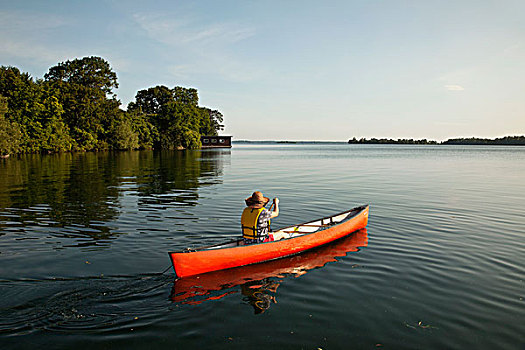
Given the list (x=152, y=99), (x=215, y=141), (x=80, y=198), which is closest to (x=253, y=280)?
(x=80, y=198)

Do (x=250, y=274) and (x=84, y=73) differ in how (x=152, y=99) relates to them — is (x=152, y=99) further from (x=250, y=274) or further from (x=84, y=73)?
(x=250, y=274)

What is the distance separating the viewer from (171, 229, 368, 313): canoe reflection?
734 centimetres

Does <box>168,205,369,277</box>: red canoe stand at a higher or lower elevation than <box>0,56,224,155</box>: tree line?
lower

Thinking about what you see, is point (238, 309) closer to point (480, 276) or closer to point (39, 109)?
point (480, 276)

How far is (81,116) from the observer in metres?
72.8

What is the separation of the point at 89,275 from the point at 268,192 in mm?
14728

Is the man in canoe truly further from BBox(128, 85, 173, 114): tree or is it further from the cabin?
the cabin

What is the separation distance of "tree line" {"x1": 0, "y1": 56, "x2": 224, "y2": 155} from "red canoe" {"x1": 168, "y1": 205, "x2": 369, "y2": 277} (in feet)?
173

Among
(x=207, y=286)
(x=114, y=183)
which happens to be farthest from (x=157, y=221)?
(x=114, y=183)

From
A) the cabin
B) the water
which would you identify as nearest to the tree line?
the cabin

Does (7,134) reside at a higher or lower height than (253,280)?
higher

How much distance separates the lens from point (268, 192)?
2217 cm

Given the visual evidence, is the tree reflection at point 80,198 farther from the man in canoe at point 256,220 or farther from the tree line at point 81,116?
the tree line at point 81,116

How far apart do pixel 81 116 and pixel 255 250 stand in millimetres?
75527
